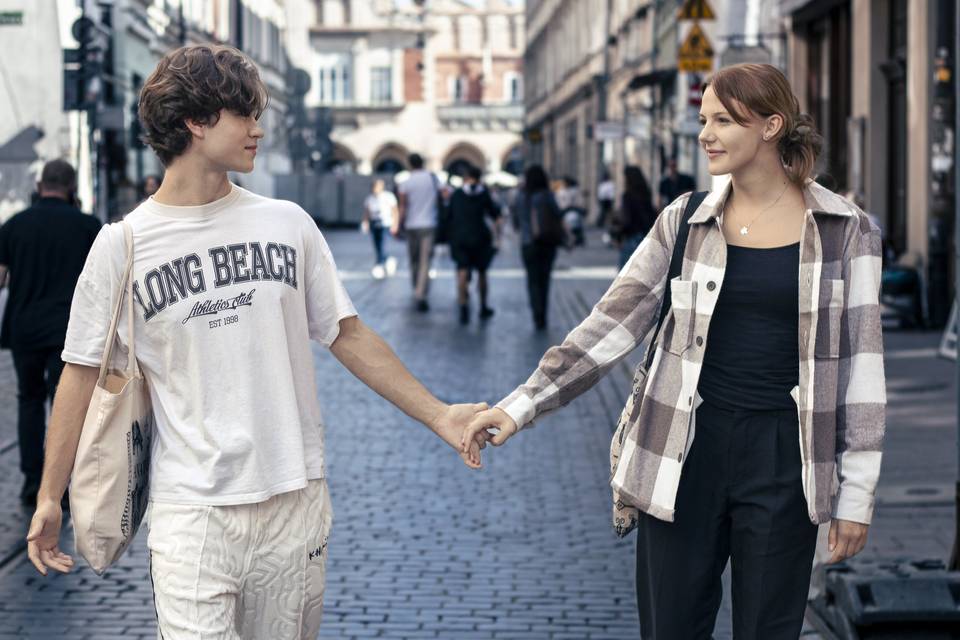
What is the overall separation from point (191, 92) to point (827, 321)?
1.44 m

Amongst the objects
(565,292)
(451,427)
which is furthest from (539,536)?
(565,292)

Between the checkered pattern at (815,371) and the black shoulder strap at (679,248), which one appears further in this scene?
the black shoulder strap at (679,248)

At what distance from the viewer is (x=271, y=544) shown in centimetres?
367

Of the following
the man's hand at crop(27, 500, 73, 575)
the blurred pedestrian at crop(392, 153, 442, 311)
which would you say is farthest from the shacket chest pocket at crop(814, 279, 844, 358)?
the blurred pedestrian at crop(392, 153, 442, 311)

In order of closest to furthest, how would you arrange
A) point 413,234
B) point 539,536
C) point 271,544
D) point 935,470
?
point 271,544
point 539,536
point 935,470
point 413,234

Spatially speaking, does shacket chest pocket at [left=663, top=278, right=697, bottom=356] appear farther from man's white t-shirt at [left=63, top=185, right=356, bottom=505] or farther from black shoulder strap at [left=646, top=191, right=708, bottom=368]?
man's white t-shirt at [left=63, top=185, right=356, bottom=505]

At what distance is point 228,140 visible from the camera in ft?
11.9

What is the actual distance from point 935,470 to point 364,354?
585cm

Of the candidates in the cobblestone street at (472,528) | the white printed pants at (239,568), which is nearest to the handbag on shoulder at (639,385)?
the white printed pants at (239,568)

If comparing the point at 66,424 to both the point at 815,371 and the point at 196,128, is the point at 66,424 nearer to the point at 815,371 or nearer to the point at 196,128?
the point at 196,128

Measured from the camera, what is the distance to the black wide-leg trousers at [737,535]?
3830 mm

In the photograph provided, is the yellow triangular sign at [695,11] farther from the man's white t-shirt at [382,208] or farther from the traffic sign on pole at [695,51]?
the man's white t-shirt at [382,208]

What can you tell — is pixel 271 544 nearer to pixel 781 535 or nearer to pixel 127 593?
pixel 781 535

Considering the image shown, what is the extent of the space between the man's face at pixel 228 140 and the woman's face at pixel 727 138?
100 cm
